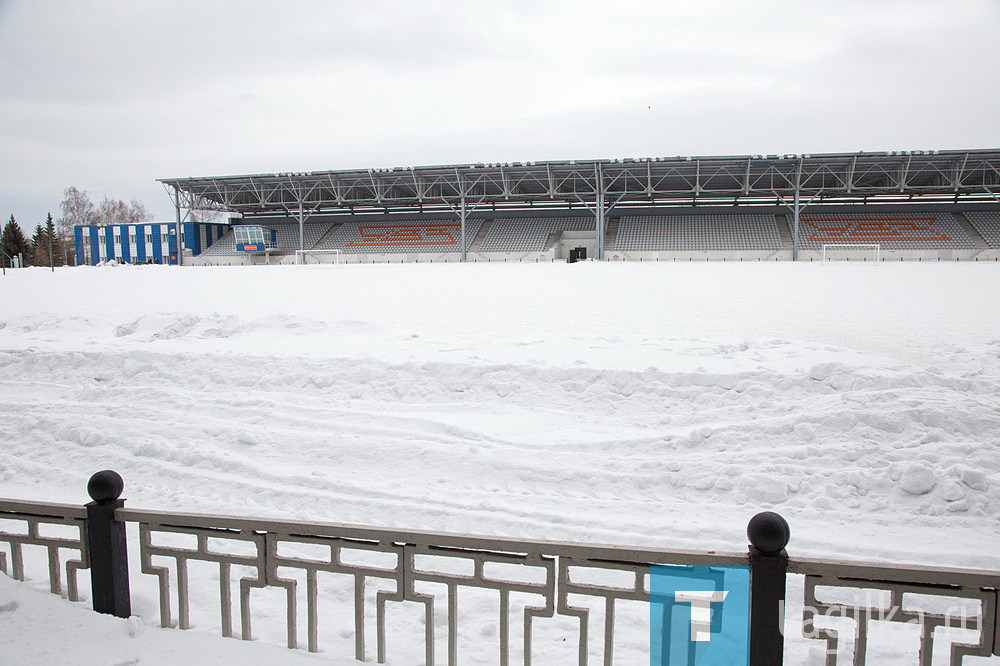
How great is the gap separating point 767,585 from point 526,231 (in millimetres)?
52712

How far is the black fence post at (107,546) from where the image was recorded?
275 centimetres

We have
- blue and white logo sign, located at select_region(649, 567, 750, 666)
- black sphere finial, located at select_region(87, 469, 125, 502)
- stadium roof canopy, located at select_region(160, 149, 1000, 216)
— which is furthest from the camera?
stadium roof canopy, located at select_region(160, 149, 1000, 216)

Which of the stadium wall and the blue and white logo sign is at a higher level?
the stadium wall

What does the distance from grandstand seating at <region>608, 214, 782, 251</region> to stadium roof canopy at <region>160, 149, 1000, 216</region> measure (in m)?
2.13

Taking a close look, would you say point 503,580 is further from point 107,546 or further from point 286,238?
point 286,238

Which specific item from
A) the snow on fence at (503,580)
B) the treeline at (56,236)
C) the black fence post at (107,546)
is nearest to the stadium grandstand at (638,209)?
the treeline at (56,236)

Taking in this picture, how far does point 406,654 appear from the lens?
307cm

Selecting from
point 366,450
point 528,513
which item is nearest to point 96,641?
point 528,513

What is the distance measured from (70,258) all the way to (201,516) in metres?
94.2

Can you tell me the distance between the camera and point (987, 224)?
47594 millimetres

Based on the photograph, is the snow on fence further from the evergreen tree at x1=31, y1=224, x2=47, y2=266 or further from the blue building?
the evergreen tree at x1=31, y1=224, x2=47, y2=266

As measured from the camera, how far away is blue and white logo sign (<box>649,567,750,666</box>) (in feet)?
8.32

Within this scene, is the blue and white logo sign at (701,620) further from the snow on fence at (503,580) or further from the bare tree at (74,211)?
the bare tree at (74,211)

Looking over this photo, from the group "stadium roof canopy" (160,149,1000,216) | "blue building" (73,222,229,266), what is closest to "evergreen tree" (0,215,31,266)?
"blue building" (73,222,229,266)
